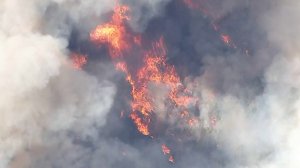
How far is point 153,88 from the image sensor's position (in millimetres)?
41562

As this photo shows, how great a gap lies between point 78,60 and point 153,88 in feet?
17.2

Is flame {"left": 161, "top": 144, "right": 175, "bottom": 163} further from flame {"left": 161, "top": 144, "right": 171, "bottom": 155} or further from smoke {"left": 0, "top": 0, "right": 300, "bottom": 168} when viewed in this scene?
smoke {"left": 0, "top": 0, "right": 300, "bottom": 168}

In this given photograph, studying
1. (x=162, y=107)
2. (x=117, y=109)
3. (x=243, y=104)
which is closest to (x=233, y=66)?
(x=243, y=104)

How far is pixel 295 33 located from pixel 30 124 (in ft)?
62.1

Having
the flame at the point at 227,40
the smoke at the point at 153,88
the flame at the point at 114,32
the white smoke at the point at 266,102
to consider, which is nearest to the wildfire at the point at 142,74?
the flame at the point at 114,32

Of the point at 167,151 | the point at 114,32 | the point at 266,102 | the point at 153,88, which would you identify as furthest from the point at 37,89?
the point at 266,102

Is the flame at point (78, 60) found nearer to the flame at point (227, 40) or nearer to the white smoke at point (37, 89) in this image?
the white smoke at point (37, 89)

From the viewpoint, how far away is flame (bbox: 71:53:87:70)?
1591 inches

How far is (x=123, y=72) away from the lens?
41.3 metres

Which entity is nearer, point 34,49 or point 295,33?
point 34,49

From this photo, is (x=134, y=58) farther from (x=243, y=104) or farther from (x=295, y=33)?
(x=295, y=33)

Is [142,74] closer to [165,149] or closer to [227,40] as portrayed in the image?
[165,149]

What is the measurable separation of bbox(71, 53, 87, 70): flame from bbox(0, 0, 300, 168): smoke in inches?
14.1

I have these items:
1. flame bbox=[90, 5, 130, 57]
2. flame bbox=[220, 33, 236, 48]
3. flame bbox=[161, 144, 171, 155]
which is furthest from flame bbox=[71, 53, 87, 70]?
flame bbox=[220, 33, 236, 48]
